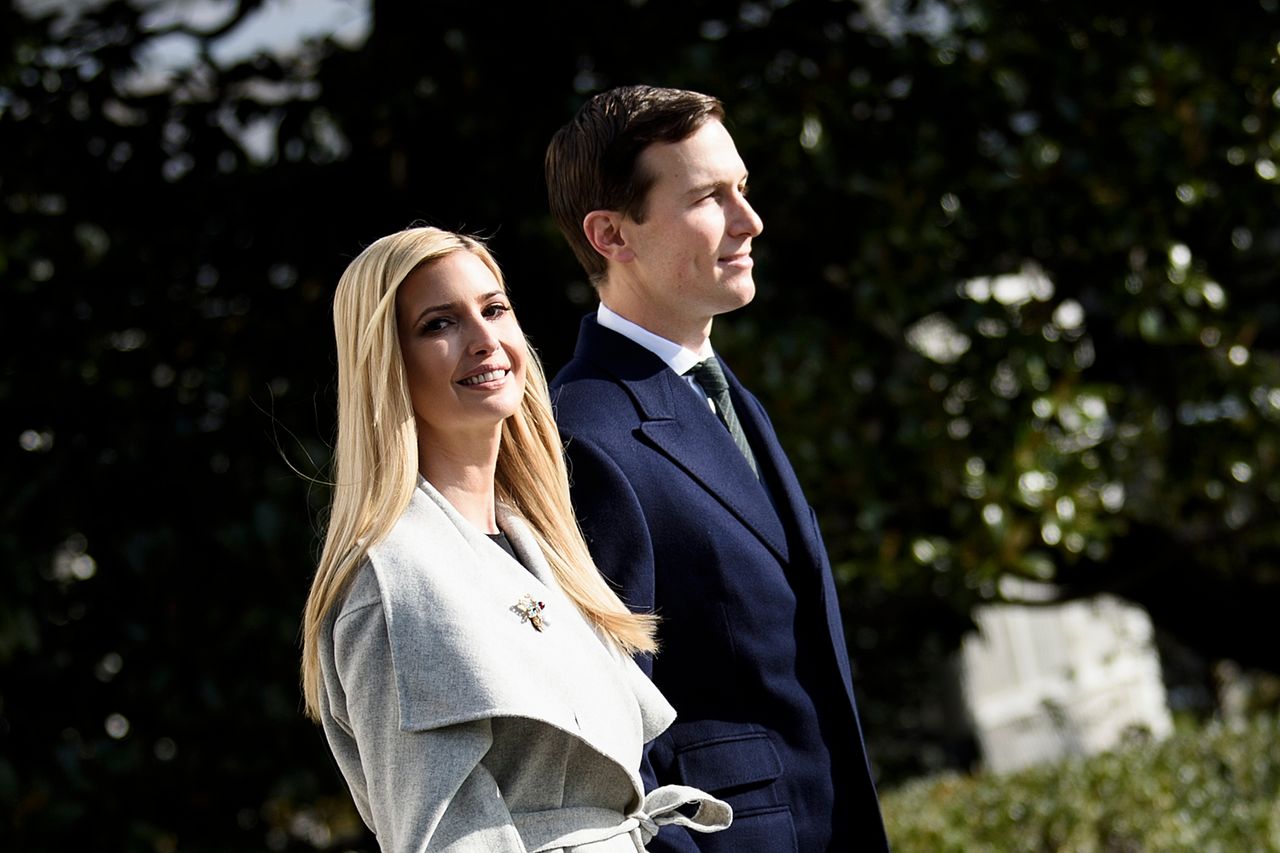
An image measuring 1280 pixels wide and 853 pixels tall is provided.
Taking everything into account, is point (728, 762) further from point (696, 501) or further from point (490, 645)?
point (490, 645)

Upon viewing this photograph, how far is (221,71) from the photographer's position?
5105 millimetres

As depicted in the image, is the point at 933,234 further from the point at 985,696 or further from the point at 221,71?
the point at 985,696

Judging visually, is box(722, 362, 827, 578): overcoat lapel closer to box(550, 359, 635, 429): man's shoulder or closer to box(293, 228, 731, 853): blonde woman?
box(550, 359, 635, 429): man's shoulder

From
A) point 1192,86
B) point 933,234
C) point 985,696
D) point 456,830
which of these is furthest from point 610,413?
point 985,696

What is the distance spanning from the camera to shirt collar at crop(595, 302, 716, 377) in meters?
2.41

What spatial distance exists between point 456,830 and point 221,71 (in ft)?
13.0

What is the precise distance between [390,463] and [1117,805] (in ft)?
12.3

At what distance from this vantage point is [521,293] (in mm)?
4793

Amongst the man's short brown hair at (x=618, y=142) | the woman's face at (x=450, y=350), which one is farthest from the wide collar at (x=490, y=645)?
the man's short brown hair at (x=618, y=142)

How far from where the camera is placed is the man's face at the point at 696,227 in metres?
2.30

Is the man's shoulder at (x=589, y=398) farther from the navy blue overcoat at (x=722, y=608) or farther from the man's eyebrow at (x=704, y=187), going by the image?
the man's eyebrow at (x=704, y=187)

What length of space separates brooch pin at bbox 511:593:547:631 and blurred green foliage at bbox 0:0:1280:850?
2.55m

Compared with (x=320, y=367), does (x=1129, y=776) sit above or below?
below

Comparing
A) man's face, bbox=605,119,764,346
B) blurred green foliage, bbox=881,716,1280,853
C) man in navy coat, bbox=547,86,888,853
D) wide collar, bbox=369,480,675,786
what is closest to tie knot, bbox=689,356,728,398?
man in navy coat, bbox=547,86,888,853
